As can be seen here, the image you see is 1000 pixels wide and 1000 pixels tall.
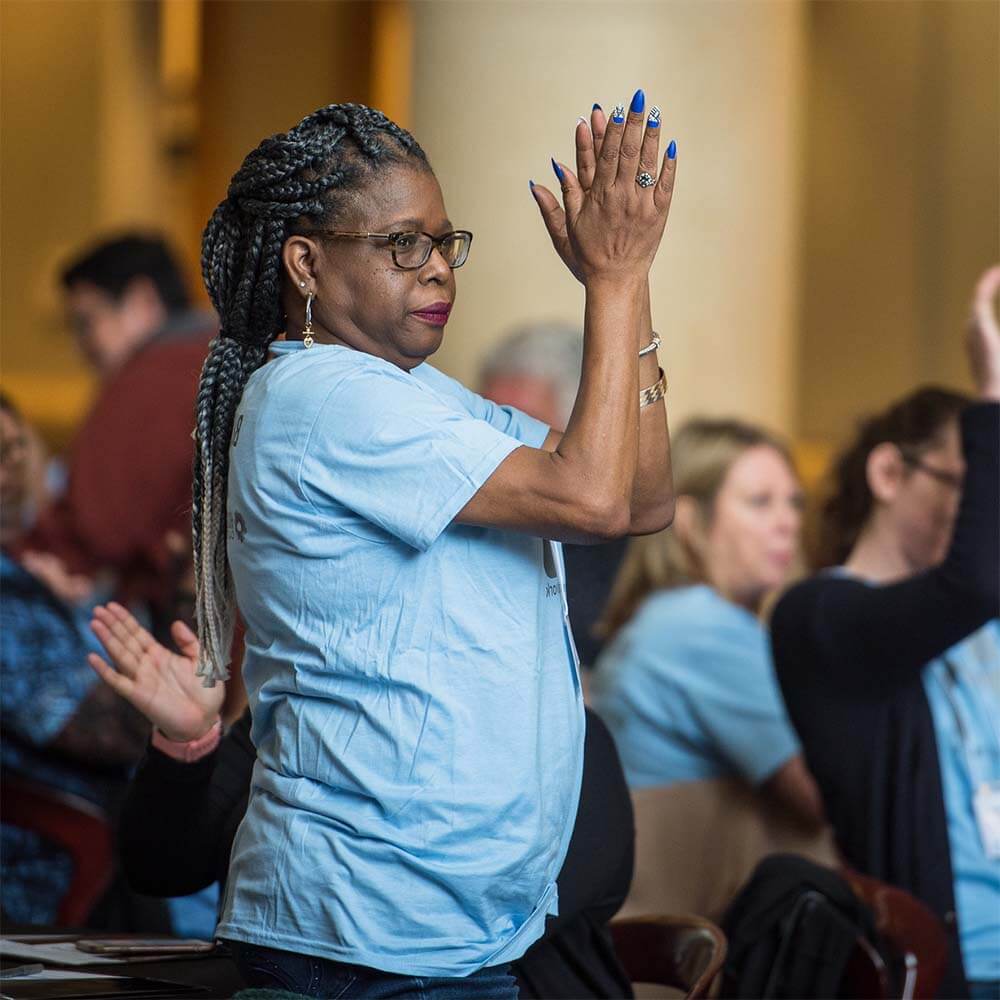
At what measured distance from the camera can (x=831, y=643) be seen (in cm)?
289

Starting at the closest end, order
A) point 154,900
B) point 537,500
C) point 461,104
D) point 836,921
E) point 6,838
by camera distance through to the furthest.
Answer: point 537,500
point 836,921
point 154,900
point 6,838
point 461,104

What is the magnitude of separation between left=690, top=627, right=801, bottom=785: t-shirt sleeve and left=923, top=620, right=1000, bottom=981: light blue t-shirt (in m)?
0.48

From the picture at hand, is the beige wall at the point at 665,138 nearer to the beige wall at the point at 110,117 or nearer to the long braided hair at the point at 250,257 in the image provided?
the beige wall at the point at 110,117

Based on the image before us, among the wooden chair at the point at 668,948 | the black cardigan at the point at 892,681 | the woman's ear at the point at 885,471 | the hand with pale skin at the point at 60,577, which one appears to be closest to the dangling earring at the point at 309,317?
the wooden chair at the point at 668,948

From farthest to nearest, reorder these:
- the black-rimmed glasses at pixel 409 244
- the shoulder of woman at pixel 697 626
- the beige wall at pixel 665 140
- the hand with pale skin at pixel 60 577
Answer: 1. the beige wall at pixel 665 140
2. the hand with pale skin at pixel 60 577
3. the shoulder of woman at pixel 697 626
4. the black-rimmed glasses at pixel 409 244

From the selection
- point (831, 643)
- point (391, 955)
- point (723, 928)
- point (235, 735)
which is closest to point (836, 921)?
point (723, 928)

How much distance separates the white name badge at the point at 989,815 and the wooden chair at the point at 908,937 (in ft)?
0.64

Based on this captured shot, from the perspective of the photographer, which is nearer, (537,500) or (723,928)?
(537,500)

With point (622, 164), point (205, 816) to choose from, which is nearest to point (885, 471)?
point (205, 816)

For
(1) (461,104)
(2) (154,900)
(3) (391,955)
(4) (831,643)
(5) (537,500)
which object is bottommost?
(2) (154,900)

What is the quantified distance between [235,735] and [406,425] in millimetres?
808

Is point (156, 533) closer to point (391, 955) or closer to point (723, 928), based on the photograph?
point (723, 928)

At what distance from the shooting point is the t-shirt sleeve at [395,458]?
60.1 inches

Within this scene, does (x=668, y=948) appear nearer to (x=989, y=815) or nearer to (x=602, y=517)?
(x=989, y=815)
